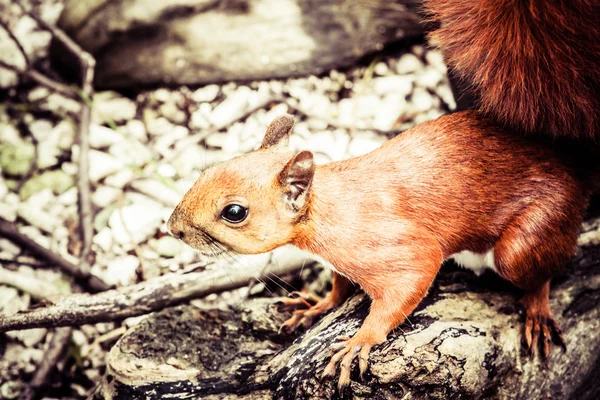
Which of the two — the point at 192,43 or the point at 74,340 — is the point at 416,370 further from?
the point at 192,43

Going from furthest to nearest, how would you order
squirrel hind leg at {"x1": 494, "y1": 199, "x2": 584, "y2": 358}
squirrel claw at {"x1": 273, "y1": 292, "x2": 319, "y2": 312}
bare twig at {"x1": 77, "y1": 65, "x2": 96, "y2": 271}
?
1. bare twig at {"x1": 77, "y1": 65, "x2": 96, "y2": 271}
2. squirrel claw at {"x1": 273, "y1": 292, "x2": 319, "y2": 312}
3. squirrel hind leg at {"x1": 494, "y1": 199, "x2": 584, "y2": 358}

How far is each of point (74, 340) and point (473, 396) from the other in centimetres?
193

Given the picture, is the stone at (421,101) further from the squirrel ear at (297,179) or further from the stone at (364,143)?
the squirrel ear at (297,179)

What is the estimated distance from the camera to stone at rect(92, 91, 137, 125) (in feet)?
11.8

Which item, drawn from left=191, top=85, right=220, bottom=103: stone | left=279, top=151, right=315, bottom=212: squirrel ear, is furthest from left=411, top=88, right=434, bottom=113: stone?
left=279, top=151, right=315, bottom=212: squirrel ear

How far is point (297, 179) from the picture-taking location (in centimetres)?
188

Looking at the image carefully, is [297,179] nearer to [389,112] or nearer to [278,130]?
[278,130]

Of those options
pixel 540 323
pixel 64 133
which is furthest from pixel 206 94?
pixel 540 323

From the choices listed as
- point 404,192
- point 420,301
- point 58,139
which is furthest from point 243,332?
point 58,139

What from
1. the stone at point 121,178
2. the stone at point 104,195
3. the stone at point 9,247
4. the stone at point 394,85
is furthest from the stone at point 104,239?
the stone at point 394,85

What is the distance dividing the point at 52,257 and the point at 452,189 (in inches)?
79.7

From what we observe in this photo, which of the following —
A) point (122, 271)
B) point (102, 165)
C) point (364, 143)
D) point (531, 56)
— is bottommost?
point (122, 271)

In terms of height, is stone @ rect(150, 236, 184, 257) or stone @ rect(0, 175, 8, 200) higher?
stone @ rect(0, 175, 8, 200)

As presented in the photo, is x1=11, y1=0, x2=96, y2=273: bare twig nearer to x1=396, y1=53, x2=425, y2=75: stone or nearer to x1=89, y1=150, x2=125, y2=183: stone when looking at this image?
x1=89, y1=150, x2=125, y2=183: stone
